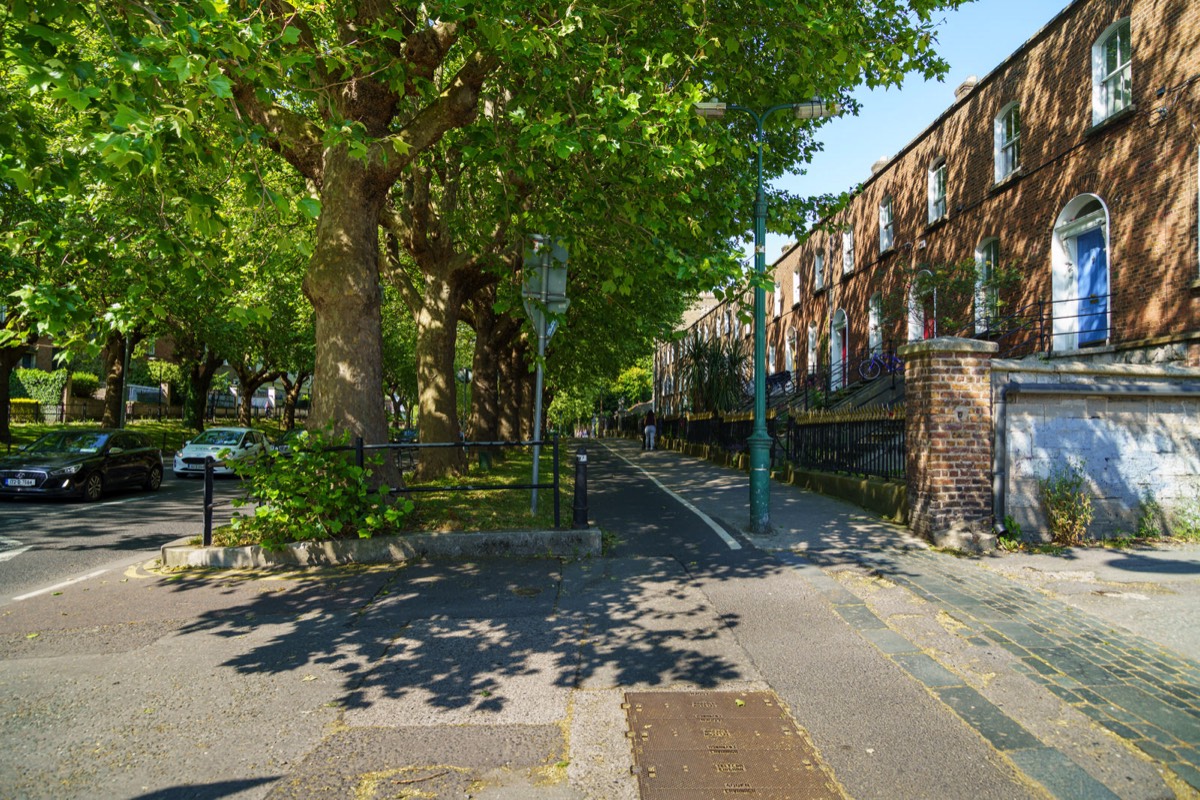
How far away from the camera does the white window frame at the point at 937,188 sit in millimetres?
19594

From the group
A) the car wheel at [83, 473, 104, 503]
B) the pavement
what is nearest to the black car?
the car wheel at [83, 473, 104, 503]

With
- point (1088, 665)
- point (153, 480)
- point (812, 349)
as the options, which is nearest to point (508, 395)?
point (153, 480)

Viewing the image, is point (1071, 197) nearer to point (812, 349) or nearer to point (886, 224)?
point (886, 224)

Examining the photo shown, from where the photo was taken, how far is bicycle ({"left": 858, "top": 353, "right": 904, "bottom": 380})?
20.0 meters

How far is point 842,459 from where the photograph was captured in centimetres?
1228

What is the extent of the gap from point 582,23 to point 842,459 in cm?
825

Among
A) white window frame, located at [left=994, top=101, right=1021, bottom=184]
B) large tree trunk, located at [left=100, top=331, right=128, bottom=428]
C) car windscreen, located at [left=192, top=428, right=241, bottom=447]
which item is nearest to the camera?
white window frame, located at [left=994, top=101, right=1021, bottom=184]

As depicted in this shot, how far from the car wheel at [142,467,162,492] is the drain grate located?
15.1 metres

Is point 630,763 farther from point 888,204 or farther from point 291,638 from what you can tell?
point 888,204

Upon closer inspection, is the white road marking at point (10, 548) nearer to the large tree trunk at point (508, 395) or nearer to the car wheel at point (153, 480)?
the car wheel at point (153, 480)

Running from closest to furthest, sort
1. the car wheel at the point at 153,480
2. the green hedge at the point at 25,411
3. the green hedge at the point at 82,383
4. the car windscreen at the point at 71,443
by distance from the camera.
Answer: the car windscreen at the point at 71,443, the car wheel at the point at 153,480, the green hedge at the point at 25,411, the green hedge at the point at 82,383

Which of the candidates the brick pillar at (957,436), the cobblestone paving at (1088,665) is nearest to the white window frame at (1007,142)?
the brick pillar at (957,436)

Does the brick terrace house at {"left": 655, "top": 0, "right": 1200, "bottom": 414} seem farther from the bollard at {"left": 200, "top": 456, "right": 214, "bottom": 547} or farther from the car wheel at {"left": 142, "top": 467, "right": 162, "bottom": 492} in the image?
the car wheel at {"left": 142, "top": 467, "right": 162, "bottom": 492}

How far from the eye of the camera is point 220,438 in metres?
20.3
